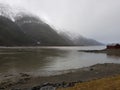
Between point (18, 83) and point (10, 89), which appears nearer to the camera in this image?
point (10, 89)

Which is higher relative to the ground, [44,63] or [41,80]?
[41,80]

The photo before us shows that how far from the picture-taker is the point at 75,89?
70.5 feet

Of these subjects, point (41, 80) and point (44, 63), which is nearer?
point (41, 80)

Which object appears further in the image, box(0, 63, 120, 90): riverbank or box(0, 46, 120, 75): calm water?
box(0, 46, 120, 75): calm water

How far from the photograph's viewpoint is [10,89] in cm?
2867

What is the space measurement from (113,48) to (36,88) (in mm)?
139888

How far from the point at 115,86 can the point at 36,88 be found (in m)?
10.7

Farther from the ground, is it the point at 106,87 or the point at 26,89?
the point at 106,87

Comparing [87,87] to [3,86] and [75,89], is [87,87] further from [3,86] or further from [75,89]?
[3,86]

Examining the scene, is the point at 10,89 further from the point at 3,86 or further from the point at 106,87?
the point at 106,87

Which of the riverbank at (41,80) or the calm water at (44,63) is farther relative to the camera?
the calm water at (44,63)

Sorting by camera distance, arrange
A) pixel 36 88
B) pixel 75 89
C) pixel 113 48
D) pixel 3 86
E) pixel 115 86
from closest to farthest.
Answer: pixel 115 86, pixel 75 89, pixel 36 88, pixel 3 86, pixel 113 48

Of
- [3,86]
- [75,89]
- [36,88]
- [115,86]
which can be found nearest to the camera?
[115,86]

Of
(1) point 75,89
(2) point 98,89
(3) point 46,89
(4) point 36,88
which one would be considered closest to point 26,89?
(4) point 36,88
